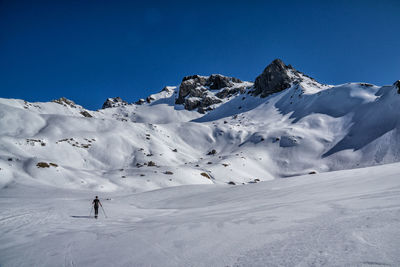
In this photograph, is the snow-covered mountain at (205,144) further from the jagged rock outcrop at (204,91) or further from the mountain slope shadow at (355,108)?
the jagged rock outcrop at (204,91)

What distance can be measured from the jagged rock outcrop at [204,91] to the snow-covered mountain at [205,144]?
4884cm

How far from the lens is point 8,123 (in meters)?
64.1

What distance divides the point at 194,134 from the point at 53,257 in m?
84.4

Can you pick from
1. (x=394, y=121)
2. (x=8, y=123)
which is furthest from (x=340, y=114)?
(x=8, y=123)

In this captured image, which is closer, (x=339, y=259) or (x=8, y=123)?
(x=339, y=259)

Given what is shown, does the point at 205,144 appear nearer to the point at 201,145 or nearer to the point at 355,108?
the point at 201,145

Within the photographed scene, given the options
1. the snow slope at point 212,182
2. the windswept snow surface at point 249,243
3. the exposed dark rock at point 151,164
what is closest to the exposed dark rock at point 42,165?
the snow slope at point 212,182

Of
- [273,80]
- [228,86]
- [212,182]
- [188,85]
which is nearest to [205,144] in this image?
[212,182]

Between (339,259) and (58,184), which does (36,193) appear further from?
(339,259)

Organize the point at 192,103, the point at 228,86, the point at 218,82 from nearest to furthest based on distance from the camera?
the point at 192,103, the point at 228,86, the point at 218,82

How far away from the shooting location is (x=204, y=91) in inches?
6959

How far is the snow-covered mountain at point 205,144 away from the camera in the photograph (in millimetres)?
42281

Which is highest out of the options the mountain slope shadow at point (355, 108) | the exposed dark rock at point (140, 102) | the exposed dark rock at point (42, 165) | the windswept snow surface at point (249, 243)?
the exposed dark rock at point (140, 102)

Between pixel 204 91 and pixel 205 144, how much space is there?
9736 centimetres
